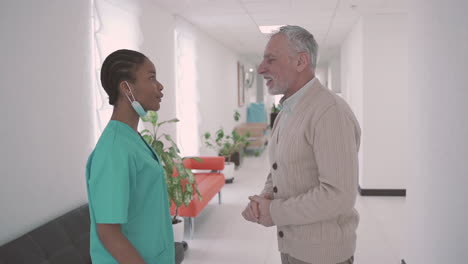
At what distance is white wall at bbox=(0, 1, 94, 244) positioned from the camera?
8.48ft

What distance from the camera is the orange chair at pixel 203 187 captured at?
434cm

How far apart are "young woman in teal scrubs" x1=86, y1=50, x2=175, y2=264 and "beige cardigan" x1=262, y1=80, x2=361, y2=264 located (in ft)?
1.55

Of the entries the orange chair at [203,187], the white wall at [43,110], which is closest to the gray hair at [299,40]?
the white wall at [43,110]

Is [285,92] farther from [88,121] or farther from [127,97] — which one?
[88,121]

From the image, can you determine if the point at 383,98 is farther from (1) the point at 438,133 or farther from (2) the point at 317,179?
(2) the point at 317,179

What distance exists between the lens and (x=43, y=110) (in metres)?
2.92

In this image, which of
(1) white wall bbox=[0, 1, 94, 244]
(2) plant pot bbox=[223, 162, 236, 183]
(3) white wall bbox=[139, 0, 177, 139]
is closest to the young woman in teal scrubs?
(1) white wall bbox=[0, 1, 94, 244]

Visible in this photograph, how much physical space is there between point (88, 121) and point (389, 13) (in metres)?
4.99

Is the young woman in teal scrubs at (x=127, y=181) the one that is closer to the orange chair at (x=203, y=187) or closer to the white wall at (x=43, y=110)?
the white wall at (x=43, y=110)

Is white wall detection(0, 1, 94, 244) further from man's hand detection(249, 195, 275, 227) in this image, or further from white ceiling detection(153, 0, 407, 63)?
white ceiling detection(153, 0, 407, 63)

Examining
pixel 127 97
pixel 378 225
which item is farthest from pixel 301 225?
pixel 378 225

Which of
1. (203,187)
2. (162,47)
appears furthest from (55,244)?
(162,47)

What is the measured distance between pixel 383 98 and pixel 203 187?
3371 mm

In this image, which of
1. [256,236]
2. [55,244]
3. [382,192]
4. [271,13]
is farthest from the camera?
[382,192]
